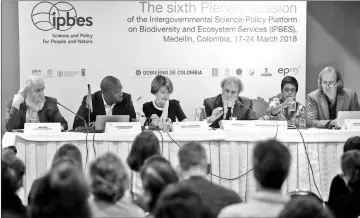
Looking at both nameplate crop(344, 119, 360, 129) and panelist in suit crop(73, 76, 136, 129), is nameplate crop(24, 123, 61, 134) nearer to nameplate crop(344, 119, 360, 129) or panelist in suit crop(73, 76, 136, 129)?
panelist in suit crop(73, 76, 136, 129)

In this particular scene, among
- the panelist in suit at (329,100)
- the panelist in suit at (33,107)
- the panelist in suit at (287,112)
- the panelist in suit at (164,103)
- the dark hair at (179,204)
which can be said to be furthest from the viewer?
the panelist in suit at (164,103)

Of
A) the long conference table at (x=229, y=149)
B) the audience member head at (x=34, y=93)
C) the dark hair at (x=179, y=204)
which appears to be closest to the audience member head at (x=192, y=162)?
the dark hair at (x=179, y=204)

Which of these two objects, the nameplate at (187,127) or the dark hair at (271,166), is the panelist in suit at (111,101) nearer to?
the nameplate at (187,127)

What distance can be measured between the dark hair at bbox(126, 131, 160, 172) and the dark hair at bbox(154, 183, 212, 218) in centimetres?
150

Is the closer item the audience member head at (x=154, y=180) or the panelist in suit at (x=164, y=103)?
the audience member head at (x=154, y=180)

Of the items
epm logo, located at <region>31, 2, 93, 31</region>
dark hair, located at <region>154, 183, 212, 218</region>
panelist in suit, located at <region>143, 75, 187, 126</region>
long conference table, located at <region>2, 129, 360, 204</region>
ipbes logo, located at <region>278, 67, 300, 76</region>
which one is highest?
epm logo, located at <region>31, 2, 93, 31</region>

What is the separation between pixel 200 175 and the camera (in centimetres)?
271

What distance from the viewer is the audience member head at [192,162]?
107 inches

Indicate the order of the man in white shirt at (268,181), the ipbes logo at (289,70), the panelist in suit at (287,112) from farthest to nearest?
the ipbes logo at (289,70) < the panelist in suit at (287,112) < the man in white shirt at (268,181)

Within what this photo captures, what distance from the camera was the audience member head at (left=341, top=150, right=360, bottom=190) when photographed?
2.95m

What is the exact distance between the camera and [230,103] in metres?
5.72

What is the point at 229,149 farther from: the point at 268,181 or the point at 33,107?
the point at 268,181

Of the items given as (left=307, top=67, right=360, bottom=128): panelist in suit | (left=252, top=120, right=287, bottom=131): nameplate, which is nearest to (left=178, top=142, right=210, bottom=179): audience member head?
(left=252, top=120, right=287, bottom=131): nameplate

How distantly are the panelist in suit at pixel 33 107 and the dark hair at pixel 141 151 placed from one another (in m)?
1.99
